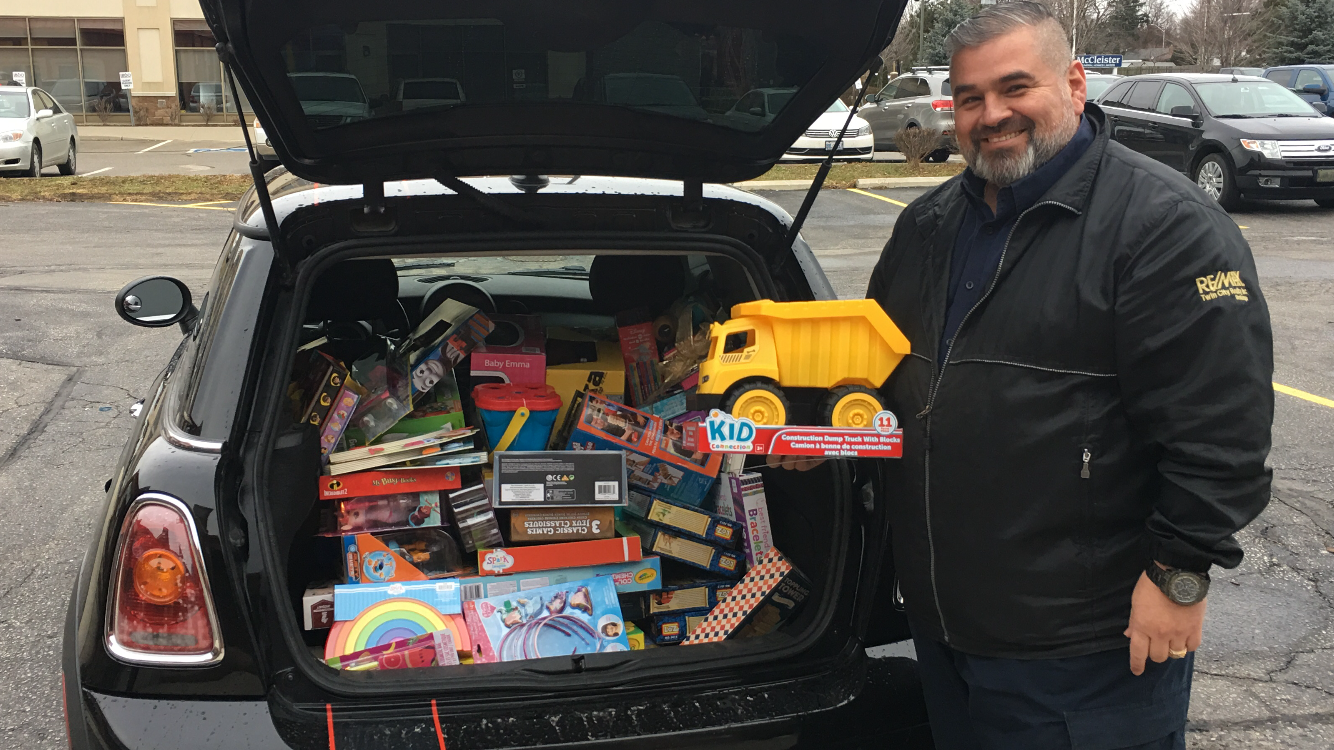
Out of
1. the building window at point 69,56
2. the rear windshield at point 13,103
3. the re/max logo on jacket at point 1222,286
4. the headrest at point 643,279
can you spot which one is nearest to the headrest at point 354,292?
the headrest at point 643,279

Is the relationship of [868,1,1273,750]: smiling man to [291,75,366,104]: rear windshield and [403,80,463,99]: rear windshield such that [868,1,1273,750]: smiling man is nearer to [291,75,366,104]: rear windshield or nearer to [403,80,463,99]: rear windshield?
[403,80,463,99]: rear windshield

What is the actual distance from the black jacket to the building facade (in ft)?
99.8

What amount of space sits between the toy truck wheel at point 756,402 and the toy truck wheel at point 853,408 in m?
0.09

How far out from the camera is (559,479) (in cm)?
245

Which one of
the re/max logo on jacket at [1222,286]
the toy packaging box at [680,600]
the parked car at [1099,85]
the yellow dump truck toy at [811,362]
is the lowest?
the toy packaging box at [680,600]

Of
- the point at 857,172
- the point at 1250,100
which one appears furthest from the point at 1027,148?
the point at 857,172

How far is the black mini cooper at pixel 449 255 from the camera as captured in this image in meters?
1.84

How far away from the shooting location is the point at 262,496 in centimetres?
200

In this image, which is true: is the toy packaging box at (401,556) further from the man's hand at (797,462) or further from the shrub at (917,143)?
the shrub at (917,143)

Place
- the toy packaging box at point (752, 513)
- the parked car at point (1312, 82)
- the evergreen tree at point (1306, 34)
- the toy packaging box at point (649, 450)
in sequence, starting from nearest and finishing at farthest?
the toy packaging box at point (752, 513) < the toy packaging box at point (649, 450) < the parked car at point (1312, 82) < the evergreen tree at point (1306, 34)

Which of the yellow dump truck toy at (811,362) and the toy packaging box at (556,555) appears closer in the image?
the yellow dump truck toy at (811,362)

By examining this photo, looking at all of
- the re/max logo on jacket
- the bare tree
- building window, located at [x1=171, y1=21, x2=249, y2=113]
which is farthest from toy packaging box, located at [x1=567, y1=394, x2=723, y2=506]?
the bare tree

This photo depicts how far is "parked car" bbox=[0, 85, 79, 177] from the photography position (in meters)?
14.7

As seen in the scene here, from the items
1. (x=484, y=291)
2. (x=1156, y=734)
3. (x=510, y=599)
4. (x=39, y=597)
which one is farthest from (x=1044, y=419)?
(x=39, y=597)
